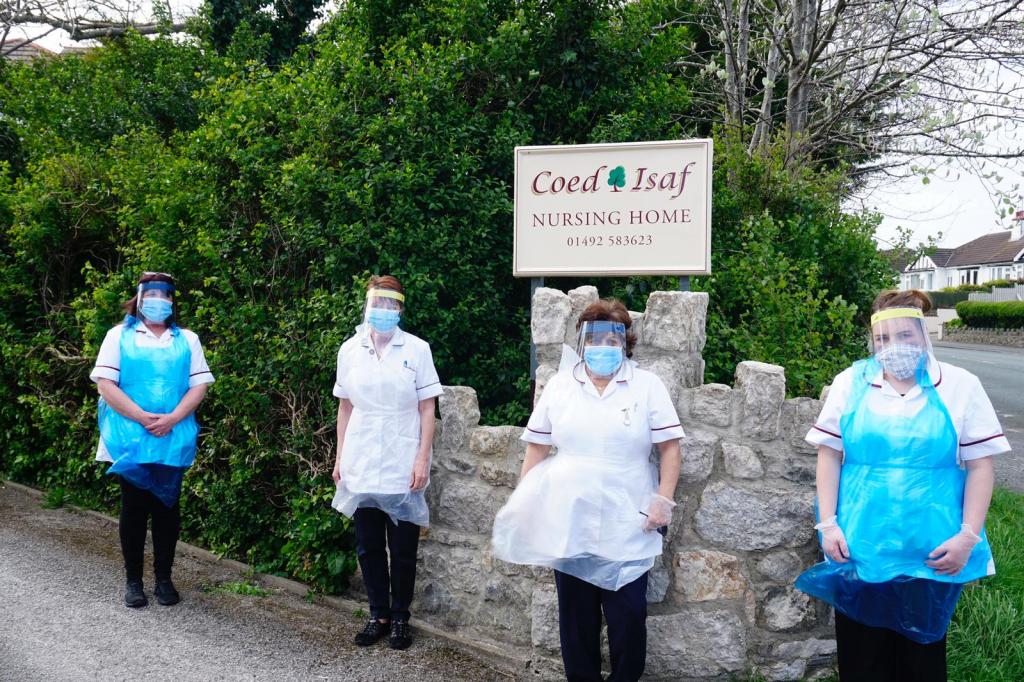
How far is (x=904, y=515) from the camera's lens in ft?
9.07

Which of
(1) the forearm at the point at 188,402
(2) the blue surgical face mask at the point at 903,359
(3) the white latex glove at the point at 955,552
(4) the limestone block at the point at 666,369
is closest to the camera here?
(3) the white latex glove at the point at 955,552

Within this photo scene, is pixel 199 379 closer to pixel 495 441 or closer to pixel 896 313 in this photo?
pixel 495 441

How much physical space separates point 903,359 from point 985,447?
39 centimetres

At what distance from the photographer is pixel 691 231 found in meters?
4.39

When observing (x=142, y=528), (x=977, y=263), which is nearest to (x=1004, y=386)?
(x=142, y=528)

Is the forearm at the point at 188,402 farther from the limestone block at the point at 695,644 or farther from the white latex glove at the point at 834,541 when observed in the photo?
the white latex glove at the point at 834,541

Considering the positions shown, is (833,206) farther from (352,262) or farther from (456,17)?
(352,262)

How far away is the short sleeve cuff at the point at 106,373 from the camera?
432 cm

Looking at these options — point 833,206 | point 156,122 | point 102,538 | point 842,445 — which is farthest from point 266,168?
point 156,122

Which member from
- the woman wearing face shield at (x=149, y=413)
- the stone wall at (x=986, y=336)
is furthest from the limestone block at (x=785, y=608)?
the stone wall at (x=986, y=336)

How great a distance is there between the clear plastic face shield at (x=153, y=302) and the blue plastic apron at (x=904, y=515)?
355 centimetres

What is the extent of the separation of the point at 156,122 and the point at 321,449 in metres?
6.92

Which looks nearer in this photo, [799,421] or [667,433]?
[667,433]

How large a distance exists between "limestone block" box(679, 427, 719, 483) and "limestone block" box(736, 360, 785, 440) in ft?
0.59
